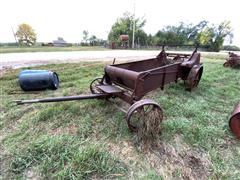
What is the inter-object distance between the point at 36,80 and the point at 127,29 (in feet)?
119

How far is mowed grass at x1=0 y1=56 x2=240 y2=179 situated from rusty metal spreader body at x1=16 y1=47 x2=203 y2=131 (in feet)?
1.35

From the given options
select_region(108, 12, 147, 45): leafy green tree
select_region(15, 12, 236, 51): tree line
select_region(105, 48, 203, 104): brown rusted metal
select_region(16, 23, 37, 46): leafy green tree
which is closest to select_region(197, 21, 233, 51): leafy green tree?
select_region(15, 12, 236, 51): tree line

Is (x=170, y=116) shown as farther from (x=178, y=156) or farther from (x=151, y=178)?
(x=151, y=178)

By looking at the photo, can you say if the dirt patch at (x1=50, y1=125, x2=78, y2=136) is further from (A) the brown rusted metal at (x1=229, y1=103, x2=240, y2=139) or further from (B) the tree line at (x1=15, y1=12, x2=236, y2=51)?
(B) the tree line at (x1=15, y1=12, x2=236, y2=51)

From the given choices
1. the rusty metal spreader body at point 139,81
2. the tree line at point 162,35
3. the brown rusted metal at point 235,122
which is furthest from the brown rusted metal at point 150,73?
the tree line at point 162,35

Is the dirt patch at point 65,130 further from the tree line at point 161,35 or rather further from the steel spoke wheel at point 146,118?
the tree line at point 161,35

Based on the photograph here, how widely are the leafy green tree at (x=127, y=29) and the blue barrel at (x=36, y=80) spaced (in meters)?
34.3

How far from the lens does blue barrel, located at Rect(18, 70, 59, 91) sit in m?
4.38

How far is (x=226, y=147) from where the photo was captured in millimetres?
2488

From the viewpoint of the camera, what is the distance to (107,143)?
2490 millimetres

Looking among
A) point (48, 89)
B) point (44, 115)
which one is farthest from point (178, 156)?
point (48, 89)

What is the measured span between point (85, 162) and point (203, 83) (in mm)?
4897

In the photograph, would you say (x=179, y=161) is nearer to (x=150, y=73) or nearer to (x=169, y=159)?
(x=169, y=159)

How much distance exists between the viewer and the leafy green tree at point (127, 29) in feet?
125
